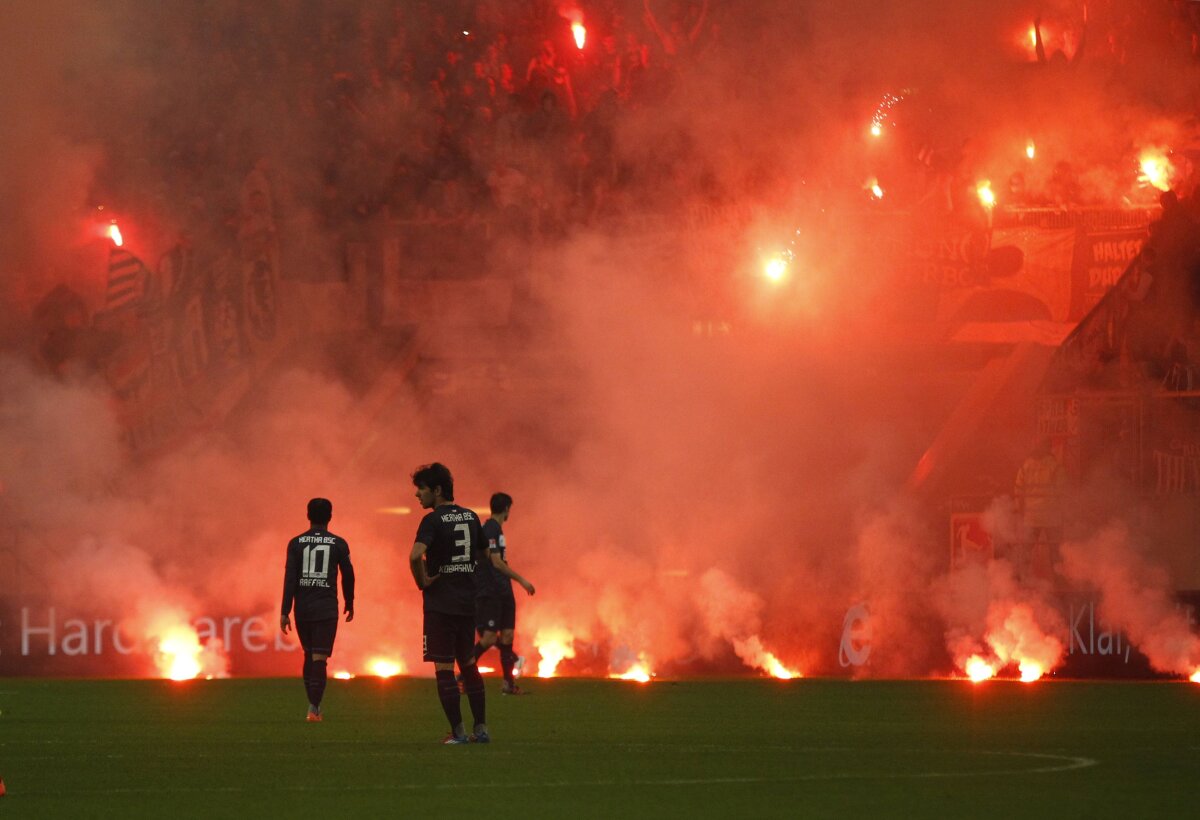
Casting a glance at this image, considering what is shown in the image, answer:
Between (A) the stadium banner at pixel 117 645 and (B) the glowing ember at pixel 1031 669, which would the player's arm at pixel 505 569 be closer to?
(A) the stadium banner at pixel 117 645

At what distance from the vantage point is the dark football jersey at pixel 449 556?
11.4 metres

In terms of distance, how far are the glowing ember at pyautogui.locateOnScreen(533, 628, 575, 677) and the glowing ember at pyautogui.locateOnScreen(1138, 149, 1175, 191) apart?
26.5ft

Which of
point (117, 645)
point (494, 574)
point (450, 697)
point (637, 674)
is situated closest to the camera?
point (450, 697)

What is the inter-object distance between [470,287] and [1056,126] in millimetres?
6831

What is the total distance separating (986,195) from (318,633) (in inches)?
437

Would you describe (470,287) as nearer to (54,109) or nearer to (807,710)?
(54,109)

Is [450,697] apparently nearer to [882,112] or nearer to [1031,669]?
[1031,669]

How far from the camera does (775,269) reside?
22656mm

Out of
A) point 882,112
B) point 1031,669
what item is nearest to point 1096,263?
point 882,112

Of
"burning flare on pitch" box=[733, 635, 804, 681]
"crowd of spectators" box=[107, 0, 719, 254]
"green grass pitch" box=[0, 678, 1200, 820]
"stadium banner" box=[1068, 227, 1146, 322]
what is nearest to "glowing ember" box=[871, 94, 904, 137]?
"crowd of spectators" box=[107, 0, 719, 254]

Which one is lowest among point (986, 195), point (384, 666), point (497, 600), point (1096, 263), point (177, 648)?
point (497, 600)

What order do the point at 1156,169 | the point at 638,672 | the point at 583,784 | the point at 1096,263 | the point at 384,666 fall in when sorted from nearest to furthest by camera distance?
the point at 583,784
the point at 638,672
the point at 384,666
the point at 1156,169
the point at 1096,263

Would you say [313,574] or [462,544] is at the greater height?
[313,574]

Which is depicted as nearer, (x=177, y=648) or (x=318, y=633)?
(x=318, y=633)
